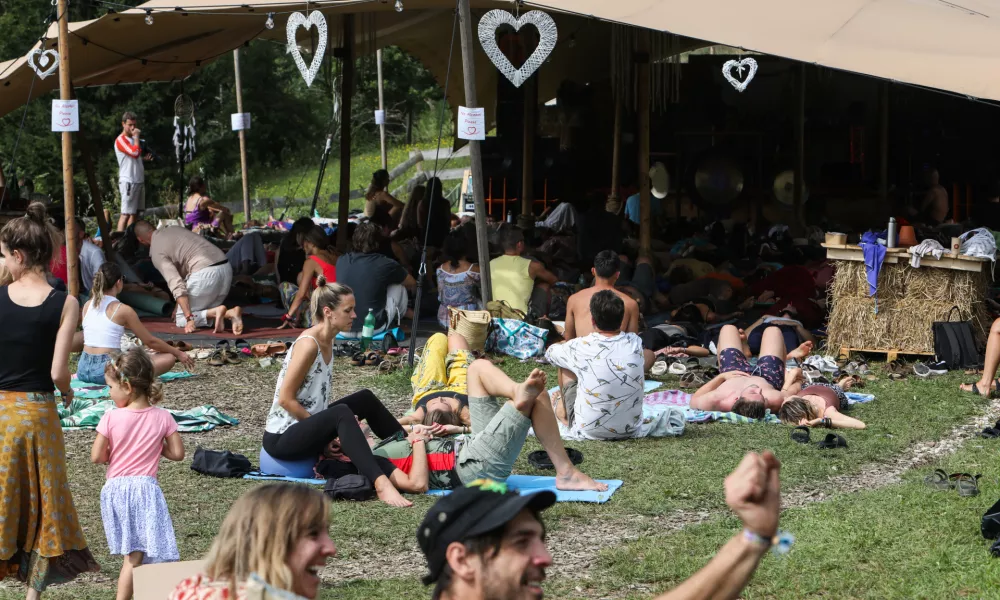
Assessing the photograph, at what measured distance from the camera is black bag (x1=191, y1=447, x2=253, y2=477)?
6852 mm

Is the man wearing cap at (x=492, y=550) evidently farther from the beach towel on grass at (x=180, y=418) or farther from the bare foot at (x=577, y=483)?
the beach towel on grass at (x=180, y=418)

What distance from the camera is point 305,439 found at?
21.0 feet

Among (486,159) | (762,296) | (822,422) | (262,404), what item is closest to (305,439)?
(262,404)

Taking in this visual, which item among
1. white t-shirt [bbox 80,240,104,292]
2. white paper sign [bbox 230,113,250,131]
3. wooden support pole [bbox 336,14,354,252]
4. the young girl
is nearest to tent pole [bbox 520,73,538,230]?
wooden support pole [bbox 336,14,354,252]

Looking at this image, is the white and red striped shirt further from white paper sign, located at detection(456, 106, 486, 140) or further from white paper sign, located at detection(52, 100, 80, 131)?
white paper sign, located at detection(456, 106, 486, 140)

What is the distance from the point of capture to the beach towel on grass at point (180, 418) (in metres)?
8.20

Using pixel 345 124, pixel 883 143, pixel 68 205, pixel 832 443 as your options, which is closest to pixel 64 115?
pixel 68 205

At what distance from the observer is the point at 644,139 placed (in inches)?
501

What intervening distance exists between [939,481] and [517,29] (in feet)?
17.6

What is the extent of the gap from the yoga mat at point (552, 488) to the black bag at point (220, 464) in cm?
110

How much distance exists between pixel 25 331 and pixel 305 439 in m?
1.83

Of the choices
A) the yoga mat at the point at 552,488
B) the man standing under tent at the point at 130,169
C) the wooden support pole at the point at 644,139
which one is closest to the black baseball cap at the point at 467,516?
the yoga mat at the point at 552,488

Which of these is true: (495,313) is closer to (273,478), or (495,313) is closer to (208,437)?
(208,437)

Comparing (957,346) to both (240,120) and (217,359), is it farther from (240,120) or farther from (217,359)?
(240,120)
